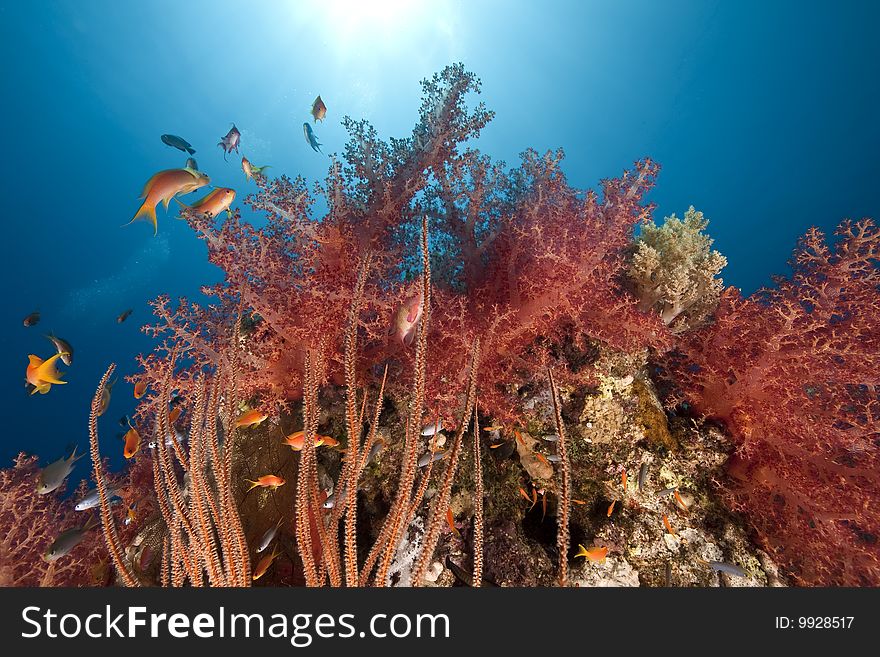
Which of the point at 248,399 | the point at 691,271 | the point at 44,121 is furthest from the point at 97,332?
the point at 691,271

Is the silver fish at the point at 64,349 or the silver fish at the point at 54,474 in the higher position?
the silver fish at the point at 64,349

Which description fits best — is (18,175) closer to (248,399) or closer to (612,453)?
(248,399)

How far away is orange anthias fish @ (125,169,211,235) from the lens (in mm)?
2998

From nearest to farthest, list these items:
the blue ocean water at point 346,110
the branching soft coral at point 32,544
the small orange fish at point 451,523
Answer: the small orange fish at point 451,523 → the branching soft coral at point 32,544 → the blue ocean water at point 346,110

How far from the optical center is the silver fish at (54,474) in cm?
401

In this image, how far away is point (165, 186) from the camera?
9.93 feet

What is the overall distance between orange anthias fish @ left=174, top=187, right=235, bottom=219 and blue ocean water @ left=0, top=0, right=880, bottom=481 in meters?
49.2

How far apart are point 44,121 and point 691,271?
66925 millimetres

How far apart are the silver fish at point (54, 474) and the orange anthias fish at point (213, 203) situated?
10.5 feet

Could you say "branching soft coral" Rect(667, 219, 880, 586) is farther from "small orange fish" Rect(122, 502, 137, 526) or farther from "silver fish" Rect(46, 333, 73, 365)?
"silver fish" Rect(46, 333, 73, 365)

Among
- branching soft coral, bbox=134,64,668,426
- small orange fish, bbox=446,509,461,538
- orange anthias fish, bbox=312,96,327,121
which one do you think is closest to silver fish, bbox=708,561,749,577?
→ branching soft coral, bbox=134,64,668,426

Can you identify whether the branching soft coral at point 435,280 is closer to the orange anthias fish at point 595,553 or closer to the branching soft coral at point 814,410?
the branching soft coral at point 814,410

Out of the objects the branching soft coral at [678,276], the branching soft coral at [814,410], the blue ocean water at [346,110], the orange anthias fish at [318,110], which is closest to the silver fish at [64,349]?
the orange anthias fish at [318,110]

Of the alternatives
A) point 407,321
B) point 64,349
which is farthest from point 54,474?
point 407,321
